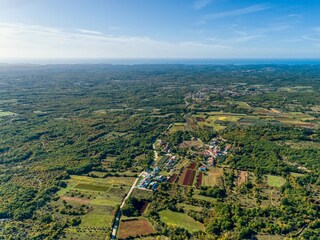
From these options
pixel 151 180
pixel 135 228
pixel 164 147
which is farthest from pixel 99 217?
pixel 164 147

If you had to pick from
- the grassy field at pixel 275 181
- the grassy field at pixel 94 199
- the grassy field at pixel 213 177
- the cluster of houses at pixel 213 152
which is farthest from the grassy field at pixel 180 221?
the cluster of houses at pixel 213 152

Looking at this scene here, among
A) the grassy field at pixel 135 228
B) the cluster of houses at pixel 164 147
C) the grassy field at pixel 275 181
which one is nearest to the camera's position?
the grassy field at pixel 135 228

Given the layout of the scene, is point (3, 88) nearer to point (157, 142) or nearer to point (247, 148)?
point (157, 142)

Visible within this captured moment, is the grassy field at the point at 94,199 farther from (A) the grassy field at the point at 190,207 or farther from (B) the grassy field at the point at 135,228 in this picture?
(A) the grassy field at the point at 190,207

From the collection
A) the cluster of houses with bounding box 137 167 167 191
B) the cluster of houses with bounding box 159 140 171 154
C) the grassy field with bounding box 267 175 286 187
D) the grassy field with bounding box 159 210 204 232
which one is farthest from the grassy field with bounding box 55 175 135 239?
the grassy field with bounding box 267 175 286 187

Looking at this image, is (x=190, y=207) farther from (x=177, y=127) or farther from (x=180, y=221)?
(x=177, y=127)

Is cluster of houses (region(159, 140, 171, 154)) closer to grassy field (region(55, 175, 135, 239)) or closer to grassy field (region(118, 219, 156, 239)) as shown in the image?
grassy field (region(55, 175, 135, 239))

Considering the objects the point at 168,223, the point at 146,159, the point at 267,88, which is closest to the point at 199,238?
the point at 168,223
